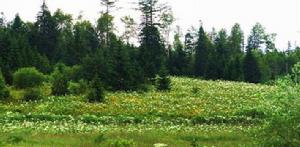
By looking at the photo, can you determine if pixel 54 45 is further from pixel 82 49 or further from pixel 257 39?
pixel 257 39

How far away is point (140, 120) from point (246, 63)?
55727 millimetres

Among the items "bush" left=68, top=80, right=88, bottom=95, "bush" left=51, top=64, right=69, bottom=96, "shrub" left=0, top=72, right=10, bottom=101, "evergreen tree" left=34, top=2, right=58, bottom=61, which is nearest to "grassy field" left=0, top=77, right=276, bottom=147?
"shrub" left=0, top=72, right=10, bottom=101

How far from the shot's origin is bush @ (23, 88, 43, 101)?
58531 mm

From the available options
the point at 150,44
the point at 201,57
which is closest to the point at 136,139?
the point at 150,44

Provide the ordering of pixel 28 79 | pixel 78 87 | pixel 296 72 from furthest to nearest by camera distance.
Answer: pixel 78 87
pixel 28 79
pixel 296 72

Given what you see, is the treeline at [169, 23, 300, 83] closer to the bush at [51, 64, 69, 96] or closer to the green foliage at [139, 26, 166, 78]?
the green foliage at [139, 26, 166, 78]

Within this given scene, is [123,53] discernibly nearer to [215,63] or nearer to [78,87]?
[78,87]

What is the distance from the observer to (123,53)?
70.1m

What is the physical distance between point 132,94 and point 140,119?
16920mm

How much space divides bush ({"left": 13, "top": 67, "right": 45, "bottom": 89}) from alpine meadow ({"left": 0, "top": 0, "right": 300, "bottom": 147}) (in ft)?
0.35

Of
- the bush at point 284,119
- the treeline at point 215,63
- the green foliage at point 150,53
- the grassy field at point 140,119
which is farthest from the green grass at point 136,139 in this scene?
the treeline at point 215,63

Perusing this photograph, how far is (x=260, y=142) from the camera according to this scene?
23359 mm

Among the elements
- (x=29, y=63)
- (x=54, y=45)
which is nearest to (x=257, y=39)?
(x=54, y=45)

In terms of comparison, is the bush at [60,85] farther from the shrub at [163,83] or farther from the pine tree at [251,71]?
the pine tree at [251,71]
